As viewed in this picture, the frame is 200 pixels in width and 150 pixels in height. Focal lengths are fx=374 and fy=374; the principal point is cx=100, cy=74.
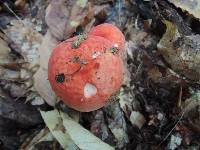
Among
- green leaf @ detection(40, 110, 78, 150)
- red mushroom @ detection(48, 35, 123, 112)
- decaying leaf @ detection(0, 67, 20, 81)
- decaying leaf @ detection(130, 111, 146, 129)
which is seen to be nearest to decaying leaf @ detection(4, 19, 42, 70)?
decaying leaf @ detection(0, 67, 20, 81)

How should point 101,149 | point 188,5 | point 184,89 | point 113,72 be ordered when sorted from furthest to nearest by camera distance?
1. point 188,5
2. point 184,89
3. point 101,149
4. point 113,72

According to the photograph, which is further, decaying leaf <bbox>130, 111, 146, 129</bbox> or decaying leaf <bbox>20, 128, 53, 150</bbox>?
decaying leaf <bbox>130, 111, 146, 129</bbox>

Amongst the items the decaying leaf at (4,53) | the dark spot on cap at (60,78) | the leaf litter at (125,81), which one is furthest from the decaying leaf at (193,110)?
the decaying leaf at (4,53)

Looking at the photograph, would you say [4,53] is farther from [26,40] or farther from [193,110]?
[193,110]

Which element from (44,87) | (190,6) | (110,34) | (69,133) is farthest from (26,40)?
(190,6)

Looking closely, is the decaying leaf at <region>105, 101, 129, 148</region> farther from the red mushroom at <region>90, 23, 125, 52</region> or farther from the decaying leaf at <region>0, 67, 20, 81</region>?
the decaying leaf at <region>0, 67, 20, 81</region>

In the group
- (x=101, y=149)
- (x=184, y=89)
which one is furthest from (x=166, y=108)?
(x=101, y=149)

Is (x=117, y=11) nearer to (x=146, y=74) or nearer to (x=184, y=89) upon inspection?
(x=146, y=74)
